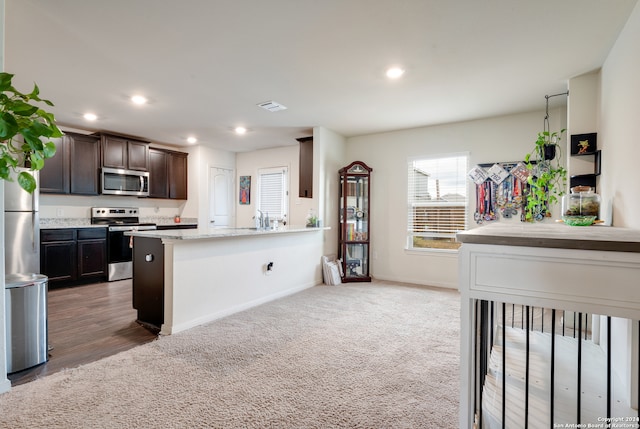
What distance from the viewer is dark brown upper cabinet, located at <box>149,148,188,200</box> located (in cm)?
594

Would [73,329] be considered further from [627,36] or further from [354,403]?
[627,36]

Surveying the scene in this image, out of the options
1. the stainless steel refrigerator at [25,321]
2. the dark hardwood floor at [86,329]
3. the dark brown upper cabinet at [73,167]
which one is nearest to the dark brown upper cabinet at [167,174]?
the dark brown upper cabinet at [73,167]

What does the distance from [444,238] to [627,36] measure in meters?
3.13

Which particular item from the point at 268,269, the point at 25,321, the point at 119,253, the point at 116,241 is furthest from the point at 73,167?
the point at 268,269

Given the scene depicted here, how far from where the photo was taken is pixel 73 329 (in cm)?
299

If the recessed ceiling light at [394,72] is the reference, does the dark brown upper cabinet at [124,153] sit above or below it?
below

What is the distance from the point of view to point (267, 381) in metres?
2.06

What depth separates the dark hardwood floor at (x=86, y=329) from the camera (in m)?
2.37

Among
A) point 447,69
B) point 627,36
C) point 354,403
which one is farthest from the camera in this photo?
point 447,69

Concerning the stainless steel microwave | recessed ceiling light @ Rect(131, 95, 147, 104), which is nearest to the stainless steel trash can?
recessed ceiling light @ Rect(131, 95, 147, 104)

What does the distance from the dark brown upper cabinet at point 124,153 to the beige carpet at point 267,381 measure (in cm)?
385

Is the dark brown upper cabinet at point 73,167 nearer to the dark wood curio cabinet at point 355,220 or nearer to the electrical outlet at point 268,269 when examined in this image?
the electrical outlet at point 268,269

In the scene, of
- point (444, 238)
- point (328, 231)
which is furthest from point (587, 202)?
point (328, 231)

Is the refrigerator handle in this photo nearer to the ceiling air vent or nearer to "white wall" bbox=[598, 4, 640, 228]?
the ceiling air vent
